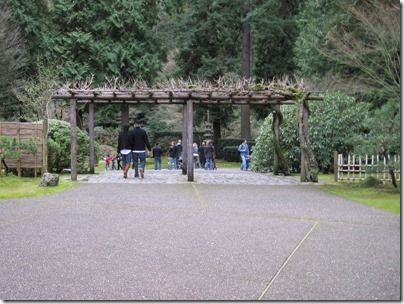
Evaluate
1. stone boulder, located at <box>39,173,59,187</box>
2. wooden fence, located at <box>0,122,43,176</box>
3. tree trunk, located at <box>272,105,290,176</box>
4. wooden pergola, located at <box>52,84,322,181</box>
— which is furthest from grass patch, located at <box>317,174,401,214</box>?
wooden fence, located at <box>0,122,43,176</box>

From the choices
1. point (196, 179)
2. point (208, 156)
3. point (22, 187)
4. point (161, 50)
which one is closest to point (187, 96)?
point (196, 179)

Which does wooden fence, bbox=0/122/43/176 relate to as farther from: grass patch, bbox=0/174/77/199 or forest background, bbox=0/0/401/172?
forest background, bbox=0/0/401/172

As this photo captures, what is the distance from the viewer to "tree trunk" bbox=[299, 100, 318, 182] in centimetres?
1623

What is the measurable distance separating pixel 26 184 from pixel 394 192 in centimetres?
1033

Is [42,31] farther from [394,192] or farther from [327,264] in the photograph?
[327,264]

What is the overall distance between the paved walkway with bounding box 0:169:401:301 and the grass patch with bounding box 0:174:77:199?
1217 mm

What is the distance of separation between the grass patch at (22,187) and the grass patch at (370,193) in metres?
7.34

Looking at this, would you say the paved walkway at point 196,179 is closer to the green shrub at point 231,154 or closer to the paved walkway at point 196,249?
the paved walkway at point 196,249

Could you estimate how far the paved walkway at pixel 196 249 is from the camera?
4.79 meters

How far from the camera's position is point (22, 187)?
46.0ft

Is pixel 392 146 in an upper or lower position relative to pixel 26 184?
upper

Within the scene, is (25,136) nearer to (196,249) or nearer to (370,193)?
(370,193)

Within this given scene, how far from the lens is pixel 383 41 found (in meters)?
17.9

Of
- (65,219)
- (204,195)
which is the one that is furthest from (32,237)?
(204,195)
